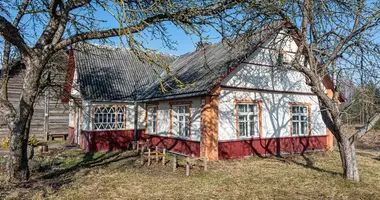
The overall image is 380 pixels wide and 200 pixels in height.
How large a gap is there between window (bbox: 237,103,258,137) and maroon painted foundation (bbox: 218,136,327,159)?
1.20 ft

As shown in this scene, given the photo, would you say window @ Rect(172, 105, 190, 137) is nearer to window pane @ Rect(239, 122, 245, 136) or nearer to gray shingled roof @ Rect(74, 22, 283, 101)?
gray shingled roof @ Rect(74, 22, 283, 101)

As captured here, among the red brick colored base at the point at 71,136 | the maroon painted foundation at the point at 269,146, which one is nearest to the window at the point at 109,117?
the red brick colored base at the point at 71,136

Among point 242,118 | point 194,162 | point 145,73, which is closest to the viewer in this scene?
point 194,162

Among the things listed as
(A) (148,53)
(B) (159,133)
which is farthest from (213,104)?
(A) (148,53)

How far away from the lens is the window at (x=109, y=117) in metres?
14.5

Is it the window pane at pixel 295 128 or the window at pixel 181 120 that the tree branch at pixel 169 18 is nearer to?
the window at pixel 181 120

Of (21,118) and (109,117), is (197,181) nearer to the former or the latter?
(21,118)

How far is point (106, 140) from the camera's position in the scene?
48.1ft

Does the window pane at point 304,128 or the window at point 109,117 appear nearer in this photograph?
the window pane at point 304,128

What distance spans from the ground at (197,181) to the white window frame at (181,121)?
1594mm

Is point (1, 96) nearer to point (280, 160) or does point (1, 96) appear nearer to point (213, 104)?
point (213, 104)

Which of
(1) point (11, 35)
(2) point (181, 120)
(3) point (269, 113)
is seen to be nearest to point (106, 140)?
(2) point (181, 120)

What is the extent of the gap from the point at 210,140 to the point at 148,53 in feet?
19.3

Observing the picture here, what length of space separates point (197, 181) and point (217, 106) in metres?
3.83
